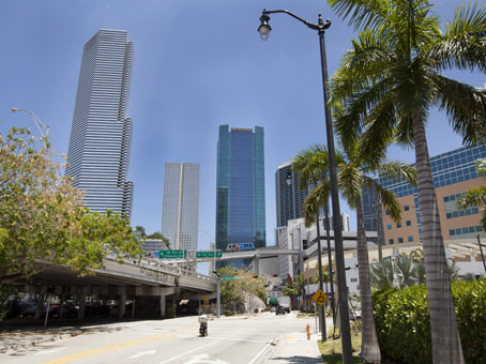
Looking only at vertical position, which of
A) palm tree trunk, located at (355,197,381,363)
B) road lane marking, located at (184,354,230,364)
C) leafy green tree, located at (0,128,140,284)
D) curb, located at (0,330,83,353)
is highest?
leafy green tree, located at (0,128,140,284)

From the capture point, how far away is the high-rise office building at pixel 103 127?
6009cm

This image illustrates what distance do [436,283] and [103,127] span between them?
83.4 metres

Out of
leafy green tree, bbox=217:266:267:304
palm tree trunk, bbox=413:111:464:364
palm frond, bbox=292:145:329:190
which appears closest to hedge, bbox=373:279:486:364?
palm tree trunk, bbox=413:111:464:364

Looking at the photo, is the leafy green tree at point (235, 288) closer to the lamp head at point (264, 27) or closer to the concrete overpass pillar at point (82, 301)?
the concrete overpass pillar at point (82, 301)

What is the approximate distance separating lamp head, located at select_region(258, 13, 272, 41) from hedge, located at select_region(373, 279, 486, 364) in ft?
27.8

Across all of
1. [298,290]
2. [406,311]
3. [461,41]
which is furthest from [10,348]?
[298,290]

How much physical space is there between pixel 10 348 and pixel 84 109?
A: 9443 cm

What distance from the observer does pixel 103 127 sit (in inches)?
3179

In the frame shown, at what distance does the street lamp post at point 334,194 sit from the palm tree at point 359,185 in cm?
195

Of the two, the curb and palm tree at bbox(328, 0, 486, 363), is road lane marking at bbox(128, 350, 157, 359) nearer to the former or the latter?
the curb

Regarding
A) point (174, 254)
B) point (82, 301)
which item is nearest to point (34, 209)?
point (82, 301)

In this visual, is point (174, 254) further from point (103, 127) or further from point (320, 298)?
point (320, 298)

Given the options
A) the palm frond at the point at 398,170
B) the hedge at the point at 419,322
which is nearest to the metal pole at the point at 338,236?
the hedge at the point at 419,322

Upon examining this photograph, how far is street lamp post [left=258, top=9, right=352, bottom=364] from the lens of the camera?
25.7 ft
